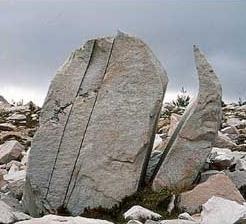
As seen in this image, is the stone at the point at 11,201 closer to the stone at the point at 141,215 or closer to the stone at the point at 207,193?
the stone at the point at 141,215

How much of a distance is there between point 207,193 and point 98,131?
3840mm

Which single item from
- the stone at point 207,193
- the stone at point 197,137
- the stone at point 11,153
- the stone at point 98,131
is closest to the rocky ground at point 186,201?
the stone at point 207,193

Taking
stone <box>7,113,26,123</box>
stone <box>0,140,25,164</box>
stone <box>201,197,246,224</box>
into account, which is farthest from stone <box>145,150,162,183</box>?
stone <box>7,113,26,123</box>

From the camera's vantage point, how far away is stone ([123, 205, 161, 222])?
17688 mm

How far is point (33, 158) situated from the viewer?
21.0 m

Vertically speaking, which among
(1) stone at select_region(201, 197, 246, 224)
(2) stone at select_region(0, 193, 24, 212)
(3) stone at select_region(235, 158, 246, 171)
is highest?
(3) stone at select_region(235, 158, 246, 171)

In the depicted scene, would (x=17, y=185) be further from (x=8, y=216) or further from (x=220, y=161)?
(x=220, y=161)

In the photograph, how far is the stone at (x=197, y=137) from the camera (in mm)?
20719

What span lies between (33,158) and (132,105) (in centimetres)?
359

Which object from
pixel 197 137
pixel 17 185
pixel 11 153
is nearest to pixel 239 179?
pixel 197 137

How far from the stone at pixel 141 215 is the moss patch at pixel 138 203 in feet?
3.54

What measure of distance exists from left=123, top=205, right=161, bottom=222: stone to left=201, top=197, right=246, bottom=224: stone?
1.66 m

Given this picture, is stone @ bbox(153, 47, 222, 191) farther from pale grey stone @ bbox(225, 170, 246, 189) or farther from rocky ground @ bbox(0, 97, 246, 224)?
pale grey stone @ bbox(225, 170, 246, 189)

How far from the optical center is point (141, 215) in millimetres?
17750
